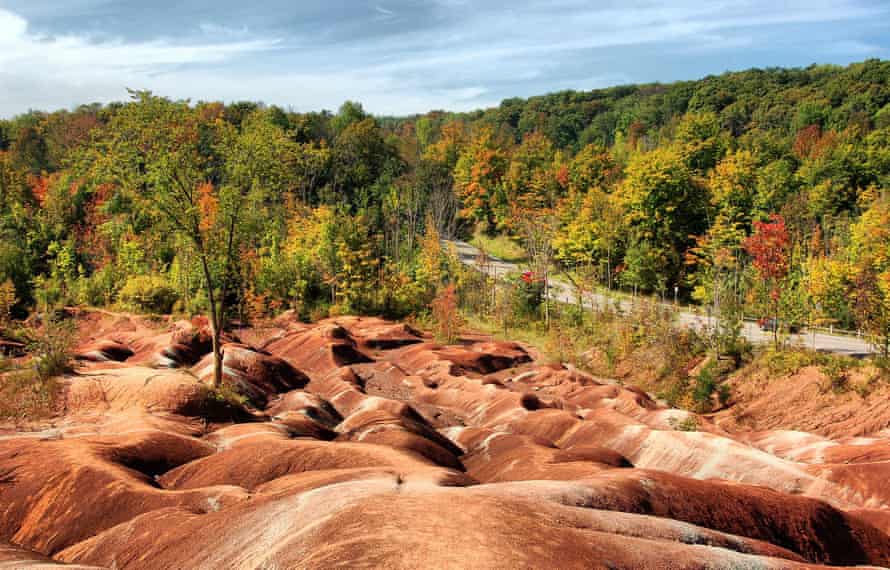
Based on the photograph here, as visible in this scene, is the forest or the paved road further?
the paved road

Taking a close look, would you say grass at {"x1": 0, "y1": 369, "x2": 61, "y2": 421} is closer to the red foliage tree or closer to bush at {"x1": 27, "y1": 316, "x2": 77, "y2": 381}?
bush at {"x1": 27, "y1": 316, "x2": 77, "y2": 381}

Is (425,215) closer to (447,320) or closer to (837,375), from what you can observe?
(447,320)

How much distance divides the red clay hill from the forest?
6.12m

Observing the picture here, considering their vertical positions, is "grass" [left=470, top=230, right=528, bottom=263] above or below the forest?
below

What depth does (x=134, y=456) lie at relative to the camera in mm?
14633

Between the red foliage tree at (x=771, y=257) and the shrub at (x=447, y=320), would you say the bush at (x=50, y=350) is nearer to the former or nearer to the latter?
the shrub at (x=447, y=320)

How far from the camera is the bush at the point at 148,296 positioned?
1759 inches

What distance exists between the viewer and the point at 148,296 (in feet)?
147

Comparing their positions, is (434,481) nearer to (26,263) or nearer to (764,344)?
(764,344)

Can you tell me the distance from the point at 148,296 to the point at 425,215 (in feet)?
119

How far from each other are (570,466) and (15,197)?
6457 cm

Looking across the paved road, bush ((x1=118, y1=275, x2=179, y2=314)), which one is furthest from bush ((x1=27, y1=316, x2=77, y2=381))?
the paved road

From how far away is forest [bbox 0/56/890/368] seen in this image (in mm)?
23688

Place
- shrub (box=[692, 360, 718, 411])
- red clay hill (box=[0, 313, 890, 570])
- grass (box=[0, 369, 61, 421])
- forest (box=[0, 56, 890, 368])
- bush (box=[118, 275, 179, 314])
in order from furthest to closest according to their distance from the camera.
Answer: bush (box=[118, 275, 179, 314]) → shrub (box=[692, 360, 718, 411]) → forest (box=[0, 56, 890, 368]) → grass (box=[0, 369, 61, 421]) → red clay hill (box=[0, 313, 890, 570])
